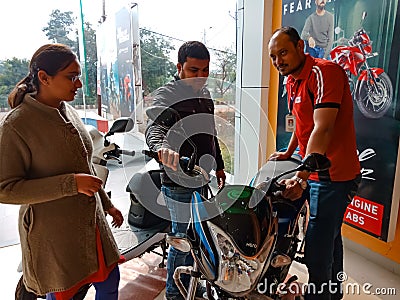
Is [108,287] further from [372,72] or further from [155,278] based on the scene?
[372,72]

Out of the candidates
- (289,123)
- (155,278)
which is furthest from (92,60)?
(155,278)

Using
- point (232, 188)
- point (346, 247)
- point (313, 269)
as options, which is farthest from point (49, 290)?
point (346, 247)

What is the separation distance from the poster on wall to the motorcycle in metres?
1.25

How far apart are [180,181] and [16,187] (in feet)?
2.16

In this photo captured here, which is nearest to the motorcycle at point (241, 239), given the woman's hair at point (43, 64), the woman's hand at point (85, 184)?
the woman's hand at point (85, 184)

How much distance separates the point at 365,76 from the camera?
2.17 meters

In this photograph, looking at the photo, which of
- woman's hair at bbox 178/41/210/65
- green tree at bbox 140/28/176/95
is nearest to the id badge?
woman's hair at bbox 178/41/210/65

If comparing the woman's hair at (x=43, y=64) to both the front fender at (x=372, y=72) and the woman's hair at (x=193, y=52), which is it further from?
the front fender at (x=372, y=72)

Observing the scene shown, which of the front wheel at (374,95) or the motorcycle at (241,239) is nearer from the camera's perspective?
the motorcycle at (241,239)

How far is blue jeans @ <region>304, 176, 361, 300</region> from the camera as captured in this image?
152 cm

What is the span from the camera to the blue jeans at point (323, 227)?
1.52m

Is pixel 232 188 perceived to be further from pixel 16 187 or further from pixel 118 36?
pixel 118 36

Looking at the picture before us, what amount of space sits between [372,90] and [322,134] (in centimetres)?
104

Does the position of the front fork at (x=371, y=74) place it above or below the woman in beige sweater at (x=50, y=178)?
above
